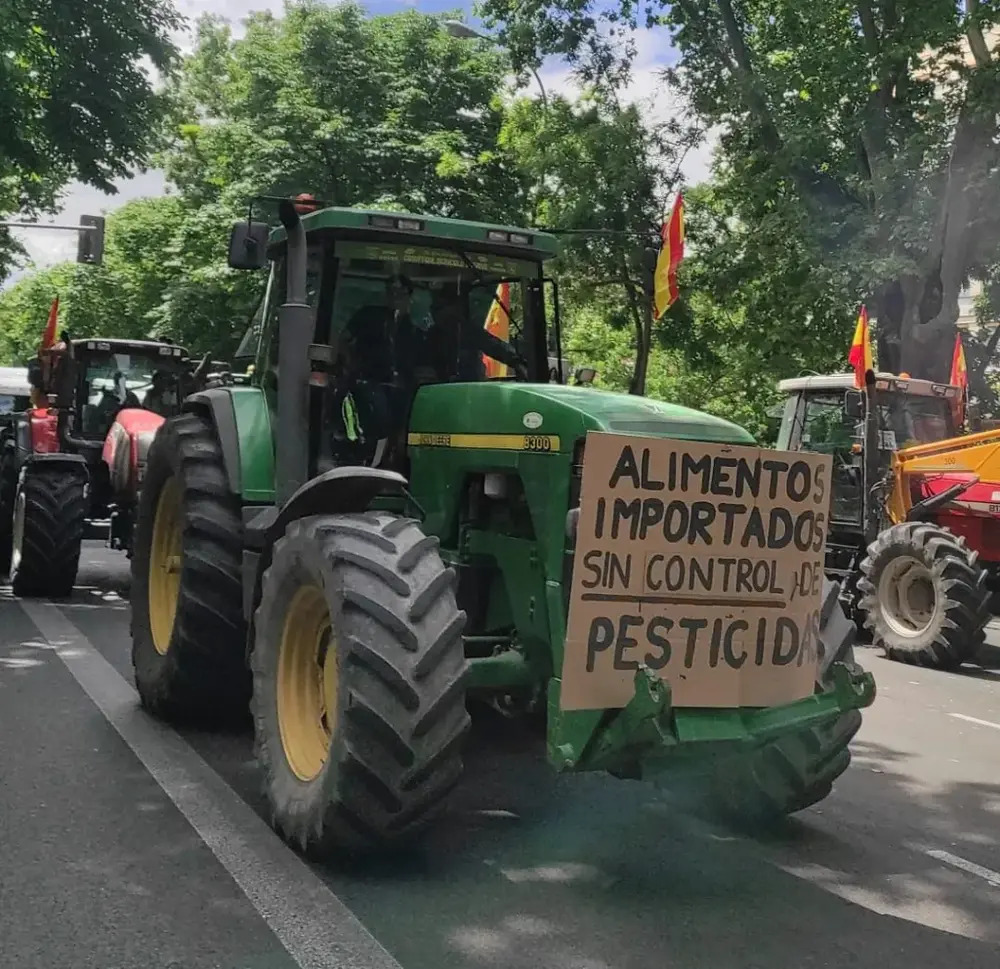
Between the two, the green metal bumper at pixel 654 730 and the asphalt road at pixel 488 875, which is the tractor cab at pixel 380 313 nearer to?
the asphalt road at pixel 488 875

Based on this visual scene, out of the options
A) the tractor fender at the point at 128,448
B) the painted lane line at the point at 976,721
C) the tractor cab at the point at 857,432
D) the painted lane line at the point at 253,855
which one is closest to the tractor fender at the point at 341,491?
the painted lane line at the point at 253,855

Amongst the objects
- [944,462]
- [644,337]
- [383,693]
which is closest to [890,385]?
[944,462]

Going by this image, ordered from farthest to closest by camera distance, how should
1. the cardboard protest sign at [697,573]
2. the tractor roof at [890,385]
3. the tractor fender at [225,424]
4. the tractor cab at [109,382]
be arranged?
the tractor cab at [109,382], the tractor roof at [890,385], the tractor fender at [225,424], the cardboard protest sign at [697,573]

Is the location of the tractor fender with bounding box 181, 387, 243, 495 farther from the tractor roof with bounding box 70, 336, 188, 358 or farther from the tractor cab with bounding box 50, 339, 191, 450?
the tractor roof with bounding box 70, 336, 188, 358

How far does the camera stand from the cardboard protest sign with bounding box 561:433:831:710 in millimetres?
4223

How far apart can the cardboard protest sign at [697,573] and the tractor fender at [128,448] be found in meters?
6.75

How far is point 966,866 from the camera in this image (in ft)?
16.0

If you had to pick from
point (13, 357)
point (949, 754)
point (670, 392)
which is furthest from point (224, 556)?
point (13, 357)

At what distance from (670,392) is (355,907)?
3096 cm

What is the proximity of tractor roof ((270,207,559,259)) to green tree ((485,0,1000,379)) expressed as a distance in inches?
479

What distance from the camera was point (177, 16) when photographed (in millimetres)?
18453

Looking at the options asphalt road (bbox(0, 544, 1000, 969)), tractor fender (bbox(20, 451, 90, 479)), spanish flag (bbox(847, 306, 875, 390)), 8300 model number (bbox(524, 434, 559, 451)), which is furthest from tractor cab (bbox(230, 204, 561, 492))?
spanish flag (bbox(847, 306, 875, 390))

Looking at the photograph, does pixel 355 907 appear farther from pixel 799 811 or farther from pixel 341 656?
pixel 799 811

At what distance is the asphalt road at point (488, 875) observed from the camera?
373 centimetres
